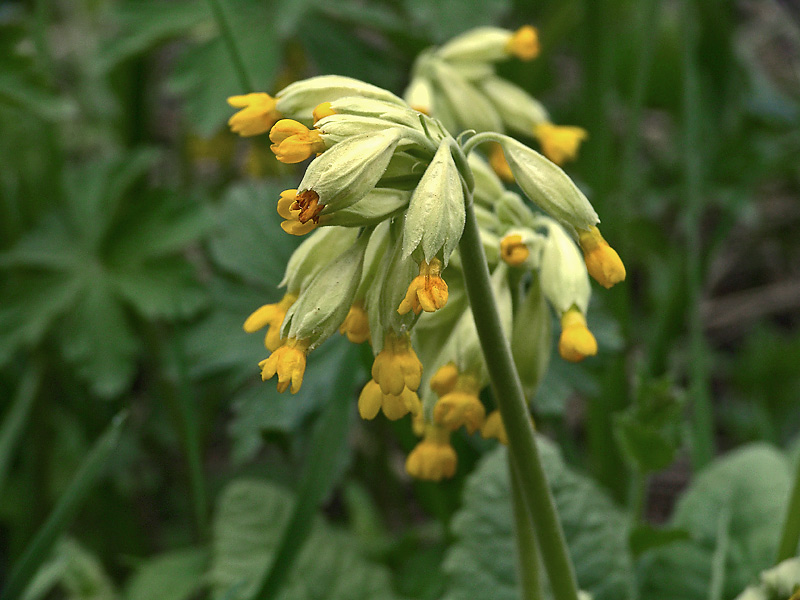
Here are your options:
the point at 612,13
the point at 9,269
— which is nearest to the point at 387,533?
the point at 9,269

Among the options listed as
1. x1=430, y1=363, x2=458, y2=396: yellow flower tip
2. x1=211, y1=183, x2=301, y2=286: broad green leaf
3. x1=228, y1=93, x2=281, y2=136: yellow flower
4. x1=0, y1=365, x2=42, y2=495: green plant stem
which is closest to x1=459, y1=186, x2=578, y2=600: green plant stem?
x1=430, y1=363, x2=458, y2=396: yellow flower tip

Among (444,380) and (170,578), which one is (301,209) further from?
(170,578)

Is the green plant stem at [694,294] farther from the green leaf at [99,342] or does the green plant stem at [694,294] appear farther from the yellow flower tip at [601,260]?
the green leaf at [99,342]

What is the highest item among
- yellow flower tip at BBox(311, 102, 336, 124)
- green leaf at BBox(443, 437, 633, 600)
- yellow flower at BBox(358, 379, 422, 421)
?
yellow flower tip at BBox(311, 102, 336, 124)

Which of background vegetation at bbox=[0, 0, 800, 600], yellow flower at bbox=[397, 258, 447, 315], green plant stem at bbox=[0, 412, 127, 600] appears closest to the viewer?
yellow flower at bbox=[397, 258, 447, 315]

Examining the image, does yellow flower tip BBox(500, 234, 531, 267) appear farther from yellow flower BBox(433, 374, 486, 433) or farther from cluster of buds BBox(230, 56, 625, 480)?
yellow flower BBox(433, 374, 486, 433)

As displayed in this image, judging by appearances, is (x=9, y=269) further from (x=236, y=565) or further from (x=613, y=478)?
(x=613, y=478)

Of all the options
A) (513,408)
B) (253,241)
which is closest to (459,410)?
(513,408)
